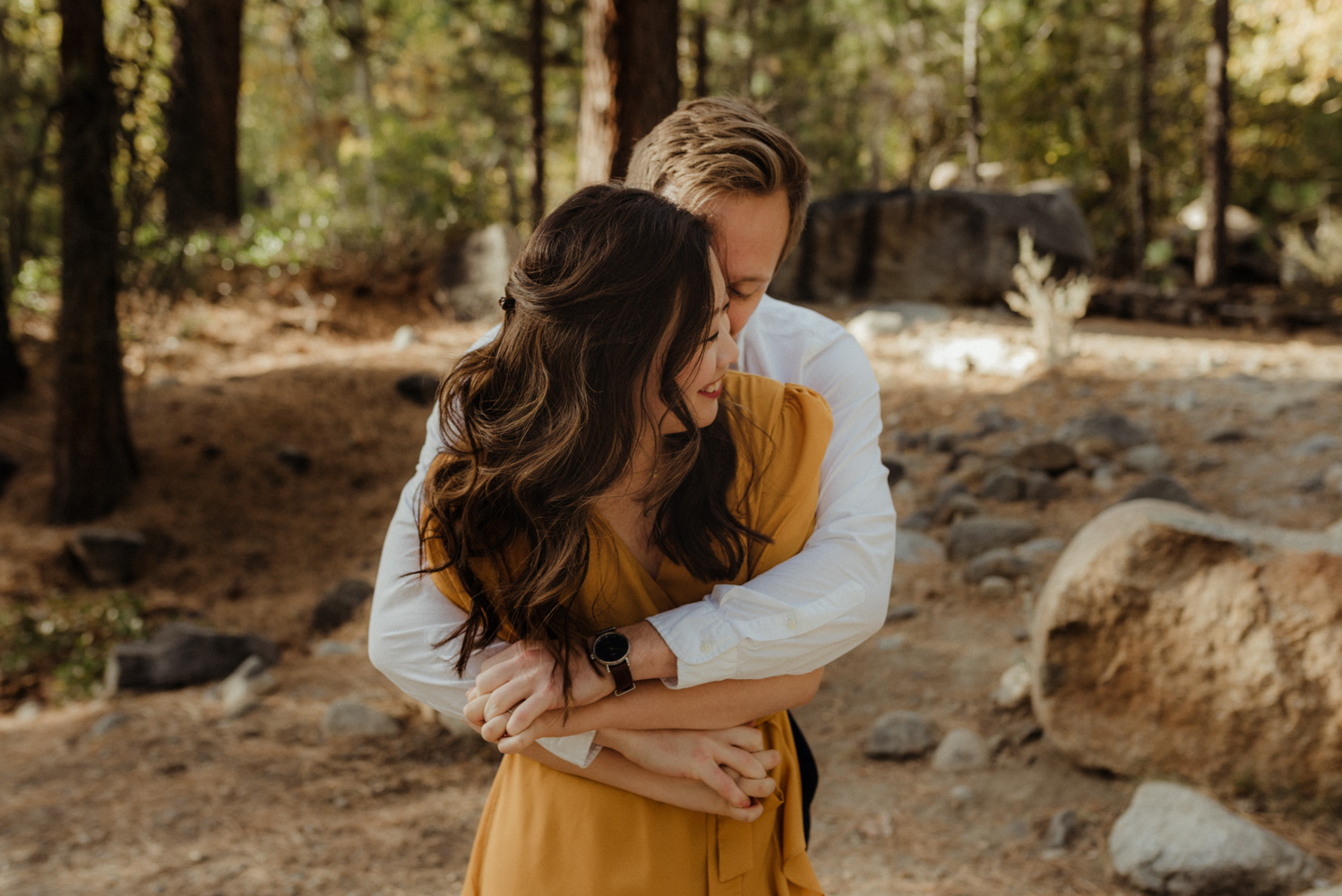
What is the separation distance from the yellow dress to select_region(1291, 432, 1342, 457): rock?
505 centimetres

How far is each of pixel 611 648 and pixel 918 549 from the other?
399 cm

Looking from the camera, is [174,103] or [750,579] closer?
[750,579]

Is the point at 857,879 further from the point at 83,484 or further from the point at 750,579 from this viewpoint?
the point at 83,484

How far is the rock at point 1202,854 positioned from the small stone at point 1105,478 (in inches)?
112

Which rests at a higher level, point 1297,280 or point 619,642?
point 1297,280

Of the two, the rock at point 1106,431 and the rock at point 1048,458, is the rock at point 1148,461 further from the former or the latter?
the rock at point 1048,458

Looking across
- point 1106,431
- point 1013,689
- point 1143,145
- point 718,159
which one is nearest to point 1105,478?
point 1106,431

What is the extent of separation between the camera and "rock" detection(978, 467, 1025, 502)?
215 inches

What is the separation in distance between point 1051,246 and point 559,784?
1027cm

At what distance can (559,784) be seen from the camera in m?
1.53

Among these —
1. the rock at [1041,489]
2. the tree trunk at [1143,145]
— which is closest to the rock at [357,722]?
the rock at [1041,489]

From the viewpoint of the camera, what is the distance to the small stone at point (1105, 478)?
5404mm

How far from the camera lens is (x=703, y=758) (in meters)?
1.49

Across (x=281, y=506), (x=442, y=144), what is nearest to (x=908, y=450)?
(x=281, y=506)
